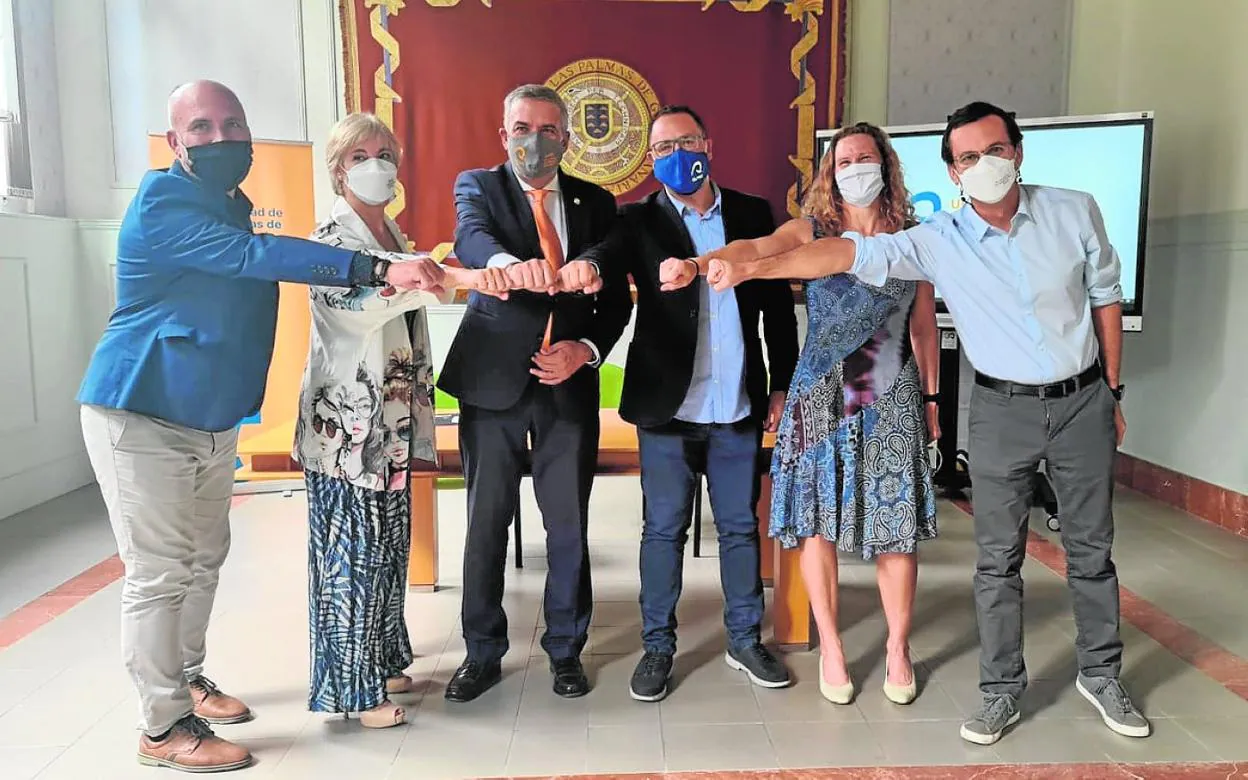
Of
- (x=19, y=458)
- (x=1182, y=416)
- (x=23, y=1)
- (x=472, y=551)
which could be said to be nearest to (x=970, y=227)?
(x=472, y=551)

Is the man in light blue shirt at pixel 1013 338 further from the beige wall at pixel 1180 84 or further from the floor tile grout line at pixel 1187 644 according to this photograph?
the beige wall at pixel 1180 84

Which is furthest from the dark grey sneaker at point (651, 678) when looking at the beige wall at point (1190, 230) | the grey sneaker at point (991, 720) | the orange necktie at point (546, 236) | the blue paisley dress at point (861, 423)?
the beige wall at point (1190, 230)

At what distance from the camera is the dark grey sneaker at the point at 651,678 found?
2.56 meters

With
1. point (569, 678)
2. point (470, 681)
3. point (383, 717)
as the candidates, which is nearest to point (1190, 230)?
point (569, 678)

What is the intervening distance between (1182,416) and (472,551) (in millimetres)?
3915

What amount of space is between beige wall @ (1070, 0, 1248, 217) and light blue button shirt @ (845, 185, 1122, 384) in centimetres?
260

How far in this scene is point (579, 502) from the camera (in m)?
2.55

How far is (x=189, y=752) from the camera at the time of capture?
2.19 meters

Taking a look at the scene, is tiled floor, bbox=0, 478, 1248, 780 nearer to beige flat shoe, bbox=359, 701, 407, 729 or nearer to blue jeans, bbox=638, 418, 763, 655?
beige flat shoe, bbox=359, 701, 407, 729

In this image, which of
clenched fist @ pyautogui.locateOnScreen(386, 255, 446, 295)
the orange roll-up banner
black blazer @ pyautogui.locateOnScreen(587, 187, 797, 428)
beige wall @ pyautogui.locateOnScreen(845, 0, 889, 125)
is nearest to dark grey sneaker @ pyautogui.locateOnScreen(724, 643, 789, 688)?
black blazer @ pyautogui.locateOnScreen(587, 187, 797, 428)

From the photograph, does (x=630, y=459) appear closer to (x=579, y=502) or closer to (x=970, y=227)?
(x=579, y=502)

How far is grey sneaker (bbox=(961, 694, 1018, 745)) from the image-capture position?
2.30m

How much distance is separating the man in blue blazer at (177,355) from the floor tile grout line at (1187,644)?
2561 mm

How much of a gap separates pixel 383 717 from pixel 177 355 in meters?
1.08
